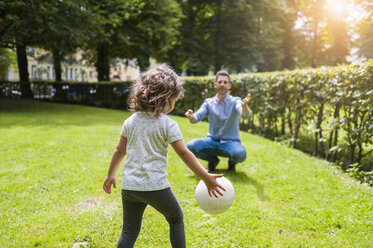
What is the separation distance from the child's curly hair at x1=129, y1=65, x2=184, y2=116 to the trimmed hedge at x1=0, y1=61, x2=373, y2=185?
4.28 metres

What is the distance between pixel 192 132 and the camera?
10125 mm

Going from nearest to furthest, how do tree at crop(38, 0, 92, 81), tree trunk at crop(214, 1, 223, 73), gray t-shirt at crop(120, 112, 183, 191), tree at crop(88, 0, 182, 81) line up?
gray t-shirt at crop(120, 112, 183, 191) < tree at crop(38, 0, 92, 81) < tree at crop(88, 0, 182, 81) < tree trunk at crop(214, 1, 223, 73)

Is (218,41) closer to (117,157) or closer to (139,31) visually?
(139,31)

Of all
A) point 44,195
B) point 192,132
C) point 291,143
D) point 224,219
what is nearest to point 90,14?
point 192,132

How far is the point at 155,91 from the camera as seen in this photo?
7.61ft

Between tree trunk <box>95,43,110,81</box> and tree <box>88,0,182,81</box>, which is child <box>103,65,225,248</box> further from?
tree trunk <box>95,43,110,81</box>

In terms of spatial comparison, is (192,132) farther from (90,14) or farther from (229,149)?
(90,14)

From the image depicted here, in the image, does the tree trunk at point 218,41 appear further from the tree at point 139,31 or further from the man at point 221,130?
the man at point 221,130

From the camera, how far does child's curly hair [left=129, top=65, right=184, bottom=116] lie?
2297 mm

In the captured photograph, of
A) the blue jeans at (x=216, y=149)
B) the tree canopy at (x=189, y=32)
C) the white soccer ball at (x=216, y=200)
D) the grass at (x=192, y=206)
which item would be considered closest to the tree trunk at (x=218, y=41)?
the tree canopy at (x=189, y=32)

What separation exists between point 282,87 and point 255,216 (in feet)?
18.9

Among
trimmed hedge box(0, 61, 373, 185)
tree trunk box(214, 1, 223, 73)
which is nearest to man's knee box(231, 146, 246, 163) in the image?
trimmed hedge box(0, 61, 373, 185)

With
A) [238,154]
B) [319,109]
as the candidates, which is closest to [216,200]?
[238,154]

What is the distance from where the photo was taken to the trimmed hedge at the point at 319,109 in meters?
5.52
